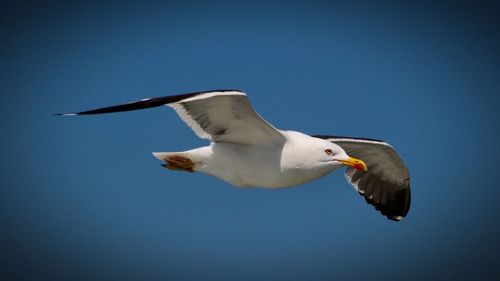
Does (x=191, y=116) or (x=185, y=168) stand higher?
(x=191, y=116)

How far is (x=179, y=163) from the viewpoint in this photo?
8805 mm

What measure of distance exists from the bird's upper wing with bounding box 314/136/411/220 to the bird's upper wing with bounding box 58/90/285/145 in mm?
2185

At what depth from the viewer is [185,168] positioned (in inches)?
347

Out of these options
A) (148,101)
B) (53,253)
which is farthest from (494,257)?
(148,101)

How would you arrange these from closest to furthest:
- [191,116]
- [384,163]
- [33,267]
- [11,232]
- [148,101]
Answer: [148,101], [191,116], [384,163], [33,267], [11,232]

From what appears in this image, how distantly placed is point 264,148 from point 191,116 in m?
0.87

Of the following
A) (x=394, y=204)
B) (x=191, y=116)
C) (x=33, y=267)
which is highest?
(x=191, y=116)

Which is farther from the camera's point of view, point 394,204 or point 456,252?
point 456,252

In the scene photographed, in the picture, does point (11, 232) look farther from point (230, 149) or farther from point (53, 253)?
point (230, 149)

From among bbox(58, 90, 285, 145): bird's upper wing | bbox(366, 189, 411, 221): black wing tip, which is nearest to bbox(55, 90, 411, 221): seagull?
bbox(58, 90, 285, 145): bird's upper wing

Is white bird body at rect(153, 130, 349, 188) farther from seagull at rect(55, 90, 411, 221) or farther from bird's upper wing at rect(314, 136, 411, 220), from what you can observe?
bird's upper wing at rect(314, 136, 411, 220)

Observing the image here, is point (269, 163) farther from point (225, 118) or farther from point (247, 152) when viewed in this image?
point (225, 118)

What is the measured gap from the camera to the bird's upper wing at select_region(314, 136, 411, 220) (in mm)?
A: 10484

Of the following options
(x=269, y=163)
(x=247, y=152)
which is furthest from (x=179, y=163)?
(x=269, y=163)
